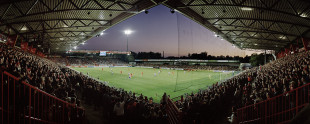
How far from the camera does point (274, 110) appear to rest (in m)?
5.87

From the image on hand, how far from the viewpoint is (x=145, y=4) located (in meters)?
13.5

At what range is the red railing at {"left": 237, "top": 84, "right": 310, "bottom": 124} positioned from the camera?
5141 mm

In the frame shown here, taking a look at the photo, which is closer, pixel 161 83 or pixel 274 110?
pixel 274 110

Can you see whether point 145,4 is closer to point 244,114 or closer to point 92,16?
point 92,16

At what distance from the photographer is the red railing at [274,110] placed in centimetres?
514

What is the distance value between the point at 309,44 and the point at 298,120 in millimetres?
26589

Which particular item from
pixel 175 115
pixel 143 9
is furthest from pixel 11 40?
pixel 175 115

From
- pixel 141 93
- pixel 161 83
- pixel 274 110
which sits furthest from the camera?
pixel 161 83

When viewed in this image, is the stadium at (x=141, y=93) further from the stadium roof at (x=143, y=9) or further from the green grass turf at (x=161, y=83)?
the green grass turf at (x=161, y=83)

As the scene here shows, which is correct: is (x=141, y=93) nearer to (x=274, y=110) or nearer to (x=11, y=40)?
(x=274, y=110)

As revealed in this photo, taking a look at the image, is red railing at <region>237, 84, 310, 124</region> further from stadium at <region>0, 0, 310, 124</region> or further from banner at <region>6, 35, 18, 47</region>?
banner at <region>6, 35, 18, 47</region>

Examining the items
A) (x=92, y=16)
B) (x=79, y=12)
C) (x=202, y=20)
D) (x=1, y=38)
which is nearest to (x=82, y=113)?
(x=79, y=12)

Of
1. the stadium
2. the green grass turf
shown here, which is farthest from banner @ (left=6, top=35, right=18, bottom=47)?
the green grass turf

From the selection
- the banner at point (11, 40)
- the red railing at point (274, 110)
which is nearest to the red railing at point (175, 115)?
the red railing at point (274, 110)
